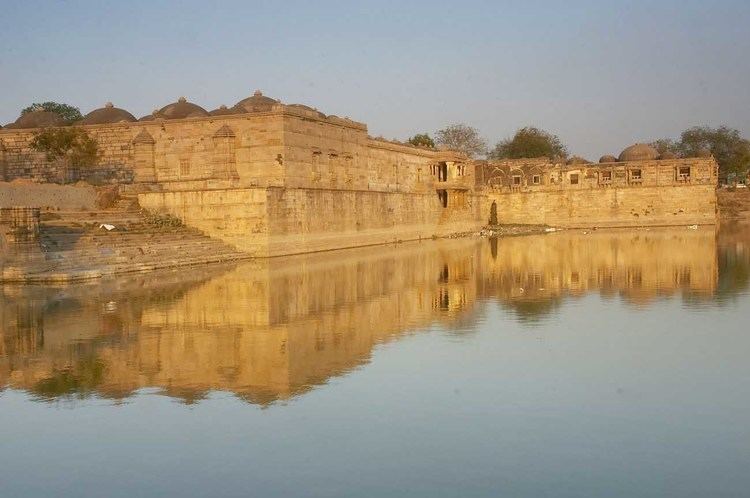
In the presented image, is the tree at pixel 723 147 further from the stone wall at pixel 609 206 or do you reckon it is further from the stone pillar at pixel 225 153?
the stone pillar at pixel 225 153

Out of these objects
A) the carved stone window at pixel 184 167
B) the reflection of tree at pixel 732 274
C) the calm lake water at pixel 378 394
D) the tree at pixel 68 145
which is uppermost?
the tree at pixel 68 145

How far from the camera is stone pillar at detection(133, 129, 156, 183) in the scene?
3406 cm

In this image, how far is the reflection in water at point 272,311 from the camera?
8766mm

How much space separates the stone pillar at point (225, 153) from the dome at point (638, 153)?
35.0m

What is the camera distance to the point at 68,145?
33.0 meters

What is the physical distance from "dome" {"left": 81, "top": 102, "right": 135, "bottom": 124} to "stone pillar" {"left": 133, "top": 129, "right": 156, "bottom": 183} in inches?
172

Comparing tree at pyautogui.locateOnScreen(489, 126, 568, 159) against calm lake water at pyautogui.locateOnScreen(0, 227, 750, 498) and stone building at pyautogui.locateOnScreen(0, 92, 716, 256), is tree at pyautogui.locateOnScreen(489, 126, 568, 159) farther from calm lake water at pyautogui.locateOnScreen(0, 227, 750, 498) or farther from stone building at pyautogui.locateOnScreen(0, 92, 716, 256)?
calm lake water at pyautogui.locateOnScreen(0, 227, 750, 498)

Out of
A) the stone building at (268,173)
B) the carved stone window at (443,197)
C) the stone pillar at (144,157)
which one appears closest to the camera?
the stone building at (268,173)

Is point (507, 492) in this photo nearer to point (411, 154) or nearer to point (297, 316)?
point (297, 316)

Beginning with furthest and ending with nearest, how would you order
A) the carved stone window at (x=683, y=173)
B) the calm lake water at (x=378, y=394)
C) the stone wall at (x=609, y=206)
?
the carved stone window at (x=683, y=173) → the stone wall at (x=609, y=206) → the calm lake water at (x=378, y=394)

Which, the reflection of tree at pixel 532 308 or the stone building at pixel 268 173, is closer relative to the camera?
the reflection of tree at pixel 532 308

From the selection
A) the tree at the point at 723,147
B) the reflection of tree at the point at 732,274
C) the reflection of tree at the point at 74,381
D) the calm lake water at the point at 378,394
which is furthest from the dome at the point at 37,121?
the tree at the point at 723,147

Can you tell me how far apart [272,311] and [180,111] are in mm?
26413

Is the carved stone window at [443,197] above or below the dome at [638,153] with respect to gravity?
below
